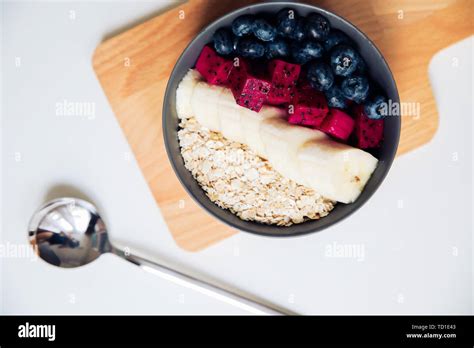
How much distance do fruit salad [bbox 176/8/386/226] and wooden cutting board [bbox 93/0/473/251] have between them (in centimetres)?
10

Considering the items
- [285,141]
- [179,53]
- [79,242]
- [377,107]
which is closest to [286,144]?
[285,141]

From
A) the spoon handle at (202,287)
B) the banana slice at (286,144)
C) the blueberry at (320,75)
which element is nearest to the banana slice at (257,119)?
the banana slice at (286,144)

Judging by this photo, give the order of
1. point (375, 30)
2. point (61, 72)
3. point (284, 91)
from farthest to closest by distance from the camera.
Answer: point (61, 72), point (375, 30), point (284, 91)

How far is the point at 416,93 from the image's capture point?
3.63 ft

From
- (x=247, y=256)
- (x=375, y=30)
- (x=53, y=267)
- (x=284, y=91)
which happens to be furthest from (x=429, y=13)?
(x=53, y=267)

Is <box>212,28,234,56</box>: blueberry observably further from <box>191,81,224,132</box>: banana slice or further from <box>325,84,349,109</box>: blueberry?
<box>325,84,349,109</box>: blueberry

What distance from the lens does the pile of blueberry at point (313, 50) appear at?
96 centimetres

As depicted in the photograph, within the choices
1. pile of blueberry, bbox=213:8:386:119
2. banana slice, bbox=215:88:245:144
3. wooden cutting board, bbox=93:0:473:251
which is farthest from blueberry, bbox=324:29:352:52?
banana slice, bbox=215:88:245:144

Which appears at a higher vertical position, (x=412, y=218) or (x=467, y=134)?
(x=467, y=134)

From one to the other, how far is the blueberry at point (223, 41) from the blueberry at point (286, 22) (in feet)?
0.36

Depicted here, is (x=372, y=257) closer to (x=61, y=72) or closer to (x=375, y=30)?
(x=375, y=30)

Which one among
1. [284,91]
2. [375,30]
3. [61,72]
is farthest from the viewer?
[61,72]
